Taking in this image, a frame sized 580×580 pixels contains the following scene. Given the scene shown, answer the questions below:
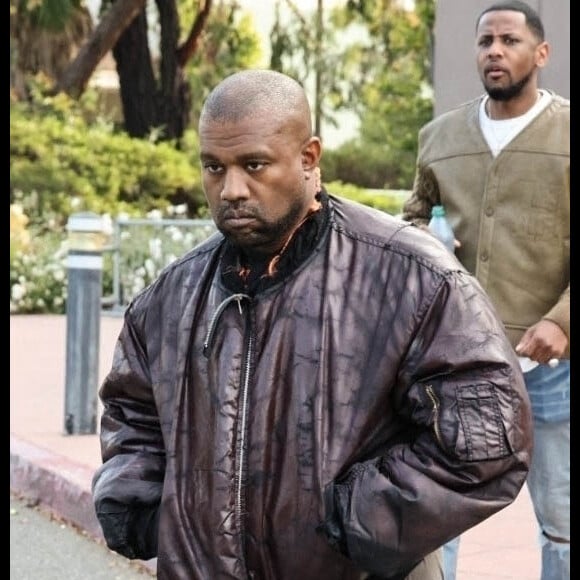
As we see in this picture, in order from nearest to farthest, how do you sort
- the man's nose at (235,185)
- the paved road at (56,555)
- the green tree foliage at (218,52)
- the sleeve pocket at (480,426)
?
the sleeve pocket at (480,426)
the man's nose at (235,185)
the paved road at (56,555)
the green tree foliage at (218,52)

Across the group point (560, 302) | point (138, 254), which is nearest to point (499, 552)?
point (560, 302)

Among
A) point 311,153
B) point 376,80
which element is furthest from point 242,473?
point 376,80

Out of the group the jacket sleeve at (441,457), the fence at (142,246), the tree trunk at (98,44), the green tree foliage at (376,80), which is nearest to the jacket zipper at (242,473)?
the jacket sleeve at (441,457)

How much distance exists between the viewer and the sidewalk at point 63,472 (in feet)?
18.8

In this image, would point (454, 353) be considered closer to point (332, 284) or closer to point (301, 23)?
point (332, 284)

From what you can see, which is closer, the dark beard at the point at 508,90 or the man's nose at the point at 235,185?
the man's nose at the point at 235,185

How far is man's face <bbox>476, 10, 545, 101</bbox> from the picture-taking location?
173 inches

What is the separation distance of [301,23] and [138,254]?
10451 mm

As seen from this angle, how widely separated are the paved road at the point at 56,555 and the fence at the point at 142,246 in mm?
8131

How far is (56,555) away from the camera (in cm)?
655

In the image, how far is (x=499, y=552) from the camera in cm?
583

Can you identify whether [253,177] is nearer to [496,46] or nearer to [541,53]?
[496,46]

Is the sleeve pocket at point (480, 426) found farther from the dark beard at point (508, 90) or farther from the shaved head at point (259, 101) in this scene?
the dark beard at point (508, 90)

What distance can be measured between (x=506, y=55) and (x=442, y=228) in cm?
55
